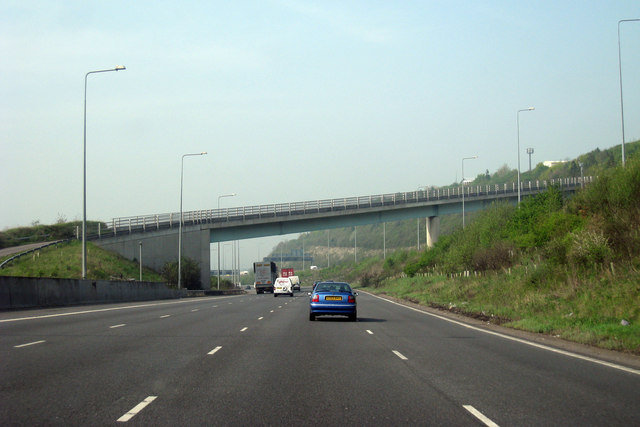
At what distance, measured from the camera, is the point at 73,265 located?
6488 centimetres

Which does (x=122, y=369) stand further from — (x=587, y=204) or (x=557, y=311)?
(x=587, y=204)

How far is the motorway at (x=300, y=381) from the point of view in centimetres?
888

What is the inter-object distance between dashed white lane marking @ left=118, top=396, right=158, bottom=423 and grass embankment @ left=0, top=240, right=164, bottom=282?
2025 inches

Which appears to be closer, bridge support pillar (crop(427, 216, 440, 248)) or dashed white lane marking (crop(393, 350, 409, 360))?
dashed white lane marking (crop(393, 350, 409, 360))

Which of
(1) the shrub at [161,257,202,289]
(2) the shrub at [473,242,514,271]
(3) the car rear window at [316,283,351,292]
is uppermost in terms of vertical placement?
(2) the shrub at [473,242,514,271]

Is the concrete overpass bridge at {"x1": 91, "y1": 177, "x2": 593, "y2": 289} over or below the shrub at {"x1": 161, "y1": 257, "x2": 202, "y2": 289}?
over

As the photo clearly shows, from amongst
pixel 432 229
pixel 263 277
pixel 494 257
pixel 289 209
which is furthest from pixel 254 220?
pixel 494 257

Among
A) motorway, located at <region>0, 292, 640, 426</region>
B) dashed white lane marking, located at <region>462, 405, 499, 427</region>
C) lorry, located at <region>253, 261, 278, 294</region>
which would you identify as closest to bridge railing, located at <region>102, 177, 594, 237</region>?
lorry, located at <region>253, 261, 278, 294</region>

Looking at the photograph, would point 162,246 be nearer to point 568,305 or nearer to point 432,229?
point 432,229

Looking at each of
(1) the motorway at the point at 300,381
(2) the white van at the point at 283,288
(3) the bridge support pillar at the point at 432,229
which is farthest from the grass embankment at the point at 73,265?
(1) the motorway at the point at 300,381

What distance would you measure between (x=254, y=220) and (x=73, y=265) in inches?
824

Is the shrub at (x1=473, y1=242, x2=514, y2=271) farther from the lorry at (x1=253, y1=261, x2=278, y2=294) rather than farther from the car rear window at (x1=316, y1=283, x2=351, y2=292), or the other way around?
the lorry at (x1=253, y1=261, x2=278, y2=294)

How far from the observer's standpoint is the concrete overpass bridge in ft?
249

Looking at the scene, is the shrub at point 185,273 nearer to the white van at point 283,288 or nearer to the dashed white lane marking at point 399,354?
the white van at point 283,288
